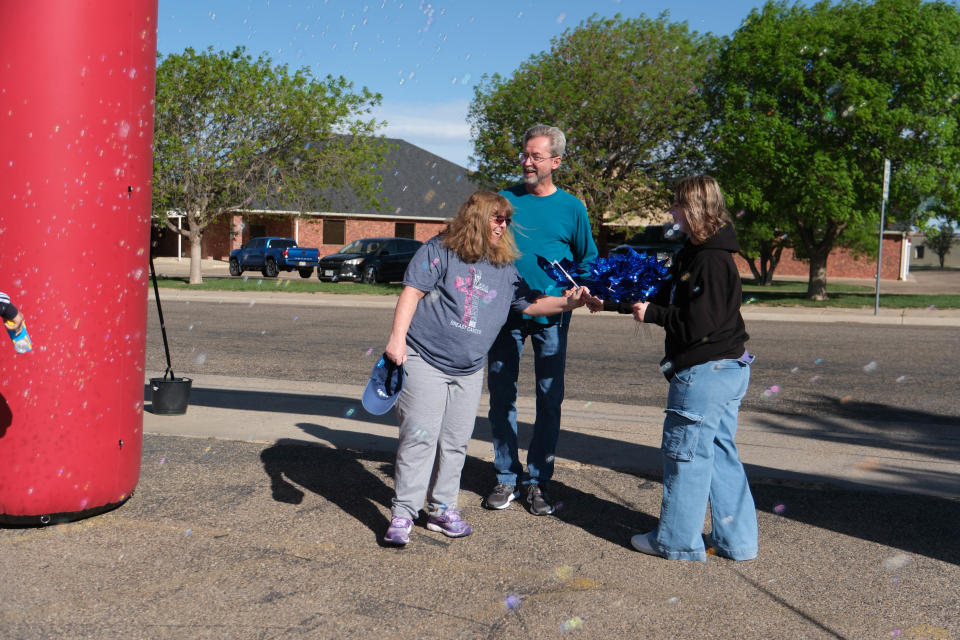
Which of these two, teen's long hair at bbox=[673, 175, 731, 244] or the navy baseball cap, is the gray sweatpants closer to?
the navy baseball cap

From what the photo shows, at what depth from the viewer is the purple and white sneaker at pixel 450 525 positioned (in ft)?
13.4

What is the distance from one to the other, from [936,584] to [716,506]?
912 millimetres

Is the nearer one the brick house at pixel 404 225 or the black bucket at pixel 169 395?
the black bucket at pixel 169 395

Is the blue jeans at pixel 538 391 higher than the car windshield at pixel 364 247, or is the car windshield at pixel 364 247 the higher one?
the car windshield at pixel 364 247

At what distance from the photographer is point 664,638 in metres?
3.06

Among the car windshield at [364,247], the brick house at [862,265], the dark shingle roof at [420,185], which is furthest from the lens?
the brick house at [862,265]

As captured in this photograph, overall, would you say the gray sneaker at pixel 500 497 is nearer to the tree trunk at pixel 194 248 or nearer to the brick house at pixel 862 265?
the tree trunk at pixel 194 248

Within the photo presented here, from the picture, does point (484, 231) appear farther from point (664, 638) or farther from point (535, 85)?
point (535, 85)

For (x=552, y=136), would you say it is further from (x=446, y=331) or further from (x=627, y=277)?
(x=446, y=331)

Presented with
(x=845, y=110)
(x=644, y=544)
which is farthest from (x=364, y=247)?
(x=644, y=544)

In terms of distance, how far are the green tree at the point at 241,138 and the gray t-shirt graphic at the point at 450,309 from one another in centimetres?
2272

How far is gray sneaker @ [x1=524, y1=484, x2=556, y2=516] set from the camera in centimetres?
446

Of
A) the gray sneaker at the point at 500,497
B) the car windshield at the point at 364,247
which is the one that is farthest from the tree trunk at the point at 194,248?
the gray sneaker at the point at 500,497

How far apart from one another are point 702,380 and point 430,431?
1.22 metres
